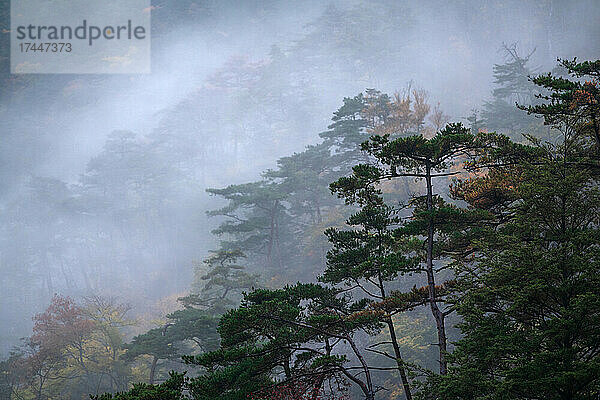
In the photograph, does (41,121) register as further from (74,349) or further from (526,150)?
(526,150)

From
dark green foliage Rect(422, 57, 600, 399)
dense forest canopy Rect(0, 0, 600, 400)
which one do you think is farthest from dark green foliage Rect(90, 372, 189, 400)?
dark green foliage Rect(422, 57, 600, 399)

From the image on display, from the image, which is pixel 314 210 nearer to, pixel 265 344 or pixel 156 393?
pixel 265 344

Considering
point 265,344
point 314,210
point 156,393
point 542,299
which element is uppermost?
point 314,210

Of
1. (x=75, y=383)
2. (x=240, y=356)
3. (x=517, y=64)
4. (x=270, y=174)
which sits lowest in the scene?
(x=75, y=383)

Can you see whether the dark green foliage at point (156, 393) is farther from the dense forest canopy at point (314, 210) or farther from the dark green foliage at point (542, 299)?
the dark green foliage at point (542, 299)

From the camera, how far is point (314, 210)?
25672 mm

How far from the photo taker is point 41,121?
6725 cm

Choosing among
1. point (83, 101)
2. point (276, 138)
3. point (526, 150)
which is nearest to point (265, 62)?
point (276, 138)

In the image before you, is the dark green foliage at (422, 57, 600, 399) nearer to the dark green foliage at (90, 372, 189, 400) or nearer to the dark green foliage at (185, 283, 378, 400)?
the dark green foliage at (185, 283, 378, 400)

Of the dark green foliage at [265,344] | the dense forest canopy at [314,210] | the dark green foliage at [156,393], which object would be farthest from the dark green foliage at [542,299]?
the dark green foliage at [156,393]

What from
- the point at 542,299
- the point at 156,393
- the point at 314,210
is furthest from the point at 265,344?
the point at 314,210

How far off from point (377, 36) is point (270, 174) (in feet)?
116

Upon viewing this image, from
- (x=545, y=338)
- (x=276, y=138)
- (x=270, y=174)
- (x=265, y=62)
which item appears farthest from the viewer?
(x=265, y=62)

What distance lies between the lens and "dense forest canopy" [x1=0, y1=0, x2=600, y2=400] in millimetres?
6285
